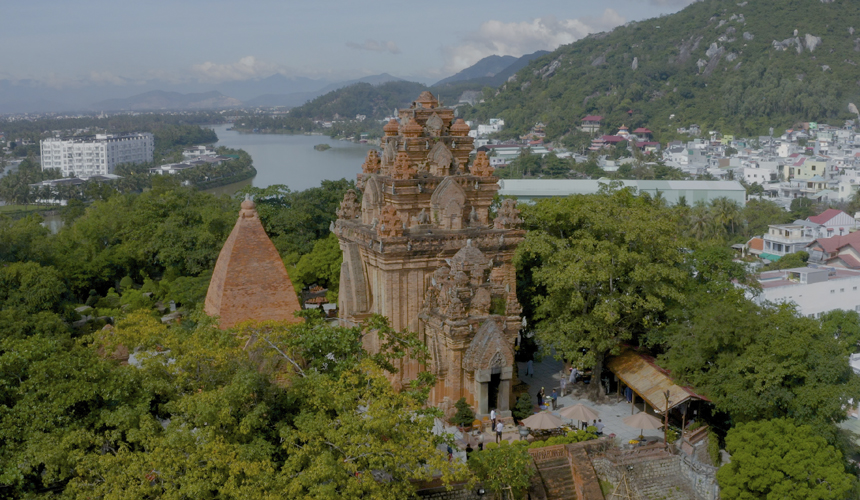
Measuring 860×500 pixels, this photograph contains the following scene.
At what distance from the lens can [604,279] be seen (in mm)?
21344

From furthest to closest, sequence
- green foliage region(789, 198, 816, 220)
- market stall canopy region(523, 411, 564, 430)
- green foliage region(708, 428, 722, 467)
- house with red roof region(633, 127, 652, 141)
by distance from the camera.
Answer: house with red roof region(633, 127, 652, 141), green foliage region(789, 198, 816, 220), green foliage region(708, 428, 722, 467), market stall canopy region(523, 411, 564, 430)

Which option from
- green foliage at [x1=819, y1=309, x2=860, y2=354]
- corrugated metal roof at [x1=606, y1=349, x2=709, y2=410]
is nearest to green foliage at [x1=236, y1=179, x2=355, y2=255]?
corrugated metal roof at [x1=606, y1=349, x2=709, y2=410]

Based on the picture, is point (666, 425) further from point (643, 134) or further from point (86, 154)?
point (643, 134)

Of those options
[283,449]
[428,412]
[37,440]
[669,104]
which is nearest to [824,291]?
[428,412]

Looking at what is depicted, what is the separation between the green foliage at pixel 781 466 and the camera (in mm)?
16109

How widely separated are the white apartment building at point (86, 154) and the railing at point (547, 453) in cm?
12203

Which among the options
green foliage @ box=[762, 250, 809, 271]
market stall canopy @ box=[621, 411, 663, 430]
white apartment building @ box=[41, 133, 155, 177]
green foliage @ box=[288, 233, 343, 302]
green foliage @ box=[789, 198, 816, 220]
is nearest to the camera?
market stall canopy @ box=[621, 411, 663, 430]

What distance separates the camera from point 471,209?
21.2 meters

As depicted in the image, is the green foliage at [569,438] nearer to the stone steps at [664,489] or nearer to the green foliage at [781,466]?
the stone steps at [664,489]

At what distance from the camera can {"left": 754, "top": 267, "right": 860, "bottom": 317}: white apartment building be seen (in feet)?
124

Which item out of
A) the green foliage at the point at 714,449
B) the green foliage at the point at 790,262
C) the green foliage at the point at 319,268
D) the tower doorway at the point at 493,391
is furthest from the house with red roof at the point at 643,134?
the tower doorway at the point at 493,391

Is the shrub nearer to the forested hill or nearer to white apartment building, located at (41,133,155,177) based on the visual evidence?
white apartment building, located at (41,133,155,177)

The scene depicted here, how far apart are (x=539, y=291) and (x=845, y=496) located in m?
11.2

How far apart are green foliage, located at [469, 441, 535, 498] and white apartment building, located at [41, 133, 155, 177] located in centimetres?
12275
